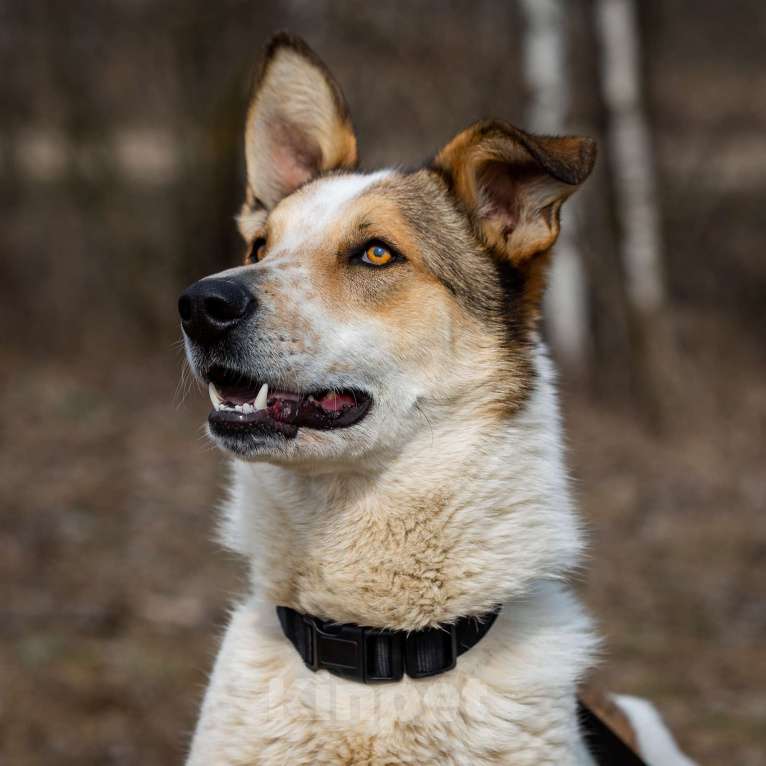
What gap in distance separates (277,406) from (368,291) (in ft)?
1.55

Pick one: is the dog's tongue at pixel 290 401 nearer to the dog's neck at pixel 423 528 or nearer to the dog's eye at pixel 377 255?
the dog's neck at pixel 423 528

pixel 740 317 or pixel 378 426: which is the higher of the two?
pixel 378 426

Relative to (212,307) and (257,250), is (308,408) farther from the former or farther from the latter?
(257,250)

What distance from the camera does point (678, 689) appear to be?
5293mm

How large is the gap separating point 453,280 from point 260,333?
2.26 feet

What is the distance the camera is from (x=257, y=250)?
341cm

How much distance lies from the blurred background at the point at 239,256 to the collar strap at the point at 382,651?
63.3 inches

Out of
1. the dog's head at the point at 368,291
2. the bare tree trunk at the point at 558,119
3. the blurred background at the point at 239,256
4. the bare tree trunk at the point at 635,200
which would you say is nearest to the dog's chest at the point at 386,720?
the dog's head at the point at 368,291

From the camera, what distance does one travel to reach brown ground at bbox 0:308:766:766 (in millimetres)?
4930

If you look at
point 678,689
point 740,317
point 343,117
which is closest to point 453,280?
point 343,117

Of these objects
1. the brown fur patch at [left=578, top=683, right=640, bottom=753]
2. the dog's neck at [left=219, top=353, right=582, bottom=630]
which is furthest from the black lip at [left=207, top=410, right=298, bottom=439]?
the brown fur patch at [left=578, top=683, right=640, bottom=753]

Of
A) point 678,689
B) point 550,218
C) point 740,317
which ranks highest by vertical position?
point 550,218

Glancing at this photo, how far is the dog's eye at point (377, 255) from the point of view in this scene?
122 inches

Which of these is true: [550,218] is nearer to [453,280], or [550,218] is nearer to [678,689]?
[453,280]
